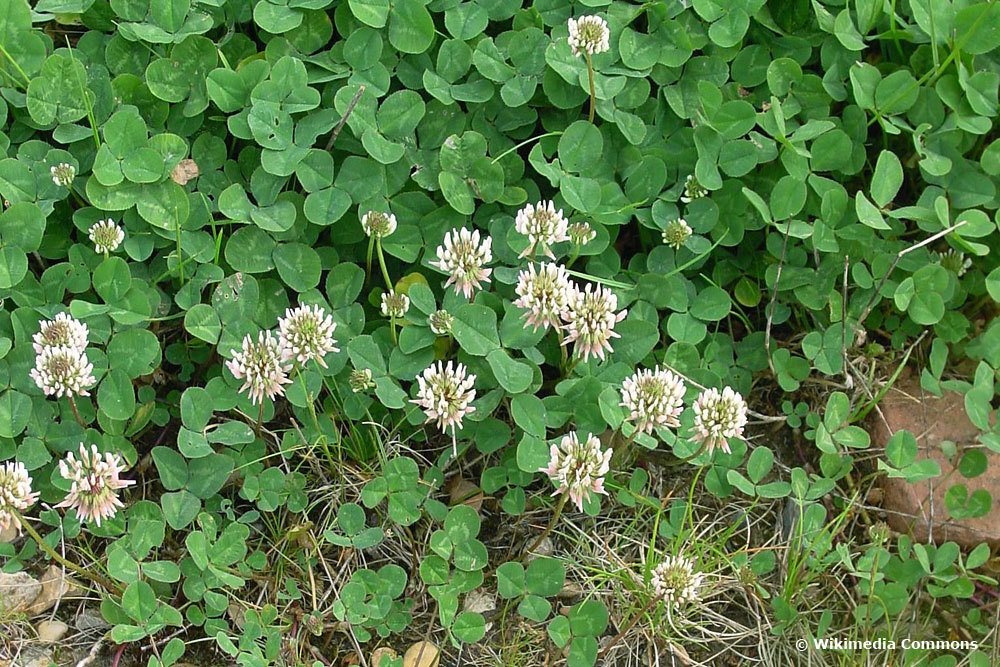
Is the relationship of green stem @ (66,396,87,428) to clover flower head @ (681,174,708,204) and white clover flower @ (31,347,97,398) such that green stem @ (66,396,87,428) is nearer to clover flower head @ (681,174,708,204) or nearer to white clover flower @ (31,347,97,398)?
white clover flower @ (31,347,97,398)

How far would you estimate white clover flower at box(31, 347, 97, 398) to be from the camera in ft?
8.57

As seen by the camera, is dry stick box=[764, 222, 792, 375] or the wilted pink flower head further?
dry stick box=[764, 222, 792, 375]

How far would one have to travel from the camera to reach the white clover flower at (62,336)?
2660 mm

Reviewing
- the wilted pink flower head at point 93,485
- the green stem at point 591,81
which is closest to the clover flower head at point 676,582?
the green stem at point 591,81

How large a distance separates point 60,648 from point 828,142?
271 cm

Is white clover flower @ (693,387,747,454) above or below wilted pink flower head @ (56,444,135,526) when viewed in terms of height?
above

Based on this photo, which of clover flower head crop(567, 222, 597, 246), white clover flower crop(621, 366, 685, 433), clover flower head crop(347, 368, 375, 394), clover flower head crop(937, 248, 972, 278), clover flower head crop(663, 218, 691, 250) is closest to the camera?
white clover flower crop(621, 366, 685, 433)

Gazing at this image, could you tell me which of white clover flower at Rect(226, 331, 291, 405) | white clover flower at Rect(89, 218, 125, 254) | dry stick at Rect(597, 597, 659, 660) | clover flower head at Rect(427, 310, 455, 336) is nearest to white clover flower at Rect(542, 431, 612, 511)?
dry stick at Rect(597, 597, 659, 660)

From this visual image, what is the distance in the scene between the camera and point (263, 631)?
2668 mm

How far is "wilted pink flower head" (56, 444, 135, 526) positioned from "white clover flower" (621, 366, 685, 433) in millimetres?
1329

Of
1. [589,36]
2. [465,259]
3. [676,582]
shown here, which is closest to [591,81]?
[589,36]

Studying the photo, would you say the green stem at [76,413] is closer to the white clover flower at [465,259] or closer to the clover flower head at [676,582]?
the white clover flower at [465,259]

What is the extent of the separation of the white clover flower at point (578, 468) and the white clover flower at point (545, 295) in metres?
0.34

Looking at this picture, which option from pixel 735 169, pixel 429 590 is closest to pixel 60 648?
pixel 429 590
